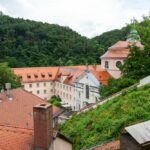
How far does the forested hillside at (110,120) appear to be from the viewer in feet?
54.3

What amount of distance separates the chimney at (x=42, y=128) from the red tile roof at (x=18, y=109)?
36.0ft

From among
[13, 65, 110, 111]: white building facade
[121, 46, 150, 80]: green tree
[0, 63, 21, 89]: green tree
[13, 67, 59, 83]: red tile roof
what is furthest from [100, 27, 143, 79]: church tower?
[13, 67, 59, 83]: red tile roof

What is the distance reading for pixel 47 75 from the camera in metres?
68.8

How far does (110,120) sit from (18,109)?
11896mm

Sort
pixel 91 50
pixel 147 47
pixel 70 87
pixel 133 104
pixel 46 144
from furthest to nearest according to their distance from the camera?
pixel 91 50
pixel 70 87
pixel 147 47
pixel 133 104
pixel 46 144

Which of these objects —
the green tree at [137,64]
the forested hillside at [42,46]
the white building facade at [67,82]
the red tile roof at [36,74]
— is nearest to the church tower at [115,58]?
the white building facade at [67,82]

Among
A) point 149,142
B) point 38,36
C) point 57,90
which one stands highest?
point 38,36

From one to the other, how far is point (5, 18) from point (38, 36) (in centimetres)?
2163

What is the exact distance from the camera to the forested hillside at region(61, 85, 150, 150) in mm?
16547

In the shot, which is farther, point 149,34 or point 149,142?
point 149,34

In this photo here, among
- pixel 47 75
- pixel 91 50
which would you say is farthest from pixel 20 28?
pixel 47 75

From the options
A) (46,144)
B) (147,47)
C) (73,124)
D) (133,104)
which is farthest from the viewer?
(147,47)

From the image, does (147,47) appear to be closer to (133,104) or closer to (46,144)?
(133,104)

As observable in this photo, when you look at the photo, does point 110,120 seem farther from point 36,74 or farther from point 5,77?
point 36,74
